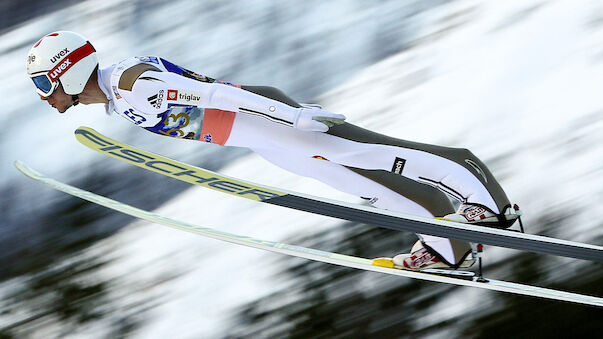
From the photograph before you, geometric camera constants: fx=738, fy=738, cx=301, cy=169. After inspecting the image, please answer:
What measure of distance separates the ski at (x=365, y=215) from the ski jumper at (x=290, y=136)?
6.2 inches

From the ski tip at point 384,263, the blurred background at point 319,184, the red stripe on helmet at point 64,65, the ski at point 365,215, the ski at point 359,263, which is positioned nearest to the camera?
the ski at point 365,215

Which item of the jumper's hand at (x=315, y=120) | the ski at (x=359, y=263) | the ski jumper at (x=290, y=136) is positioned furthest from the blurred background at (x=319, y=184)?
the jumper's hand at (x=315, y=120)

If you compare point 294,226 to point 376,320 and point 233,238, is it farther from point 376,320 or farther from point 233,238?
point 233,238

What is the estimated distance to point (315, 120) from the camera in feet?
9.31

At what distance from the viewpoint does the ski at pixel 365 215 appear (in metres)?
2.81

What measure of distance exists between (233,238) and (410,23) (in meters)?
3.34

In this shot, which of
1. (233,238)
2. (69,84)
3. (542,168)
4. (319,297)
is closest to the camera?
(69,84)

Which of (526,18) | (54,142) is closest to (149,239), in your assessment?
(54,142)

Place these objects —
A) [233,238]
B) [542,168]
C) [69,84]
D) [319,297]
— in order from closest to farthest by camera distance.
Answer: [69,84]
[233,238]
[542,168]
[319,297]

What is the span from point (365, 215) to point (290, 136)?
17.3 inches

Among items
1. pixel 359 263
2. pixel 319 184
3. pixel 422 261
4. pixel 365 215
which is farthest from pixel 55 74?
pixel 319 184

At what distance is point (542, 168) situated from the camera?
5363 millimetres

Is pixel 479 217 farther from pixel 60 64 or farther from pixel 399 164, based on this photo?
pixel 60 64

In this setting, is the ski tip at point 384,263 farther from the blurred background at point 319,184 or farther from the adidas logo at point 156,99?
the blurred background at point 319,184
